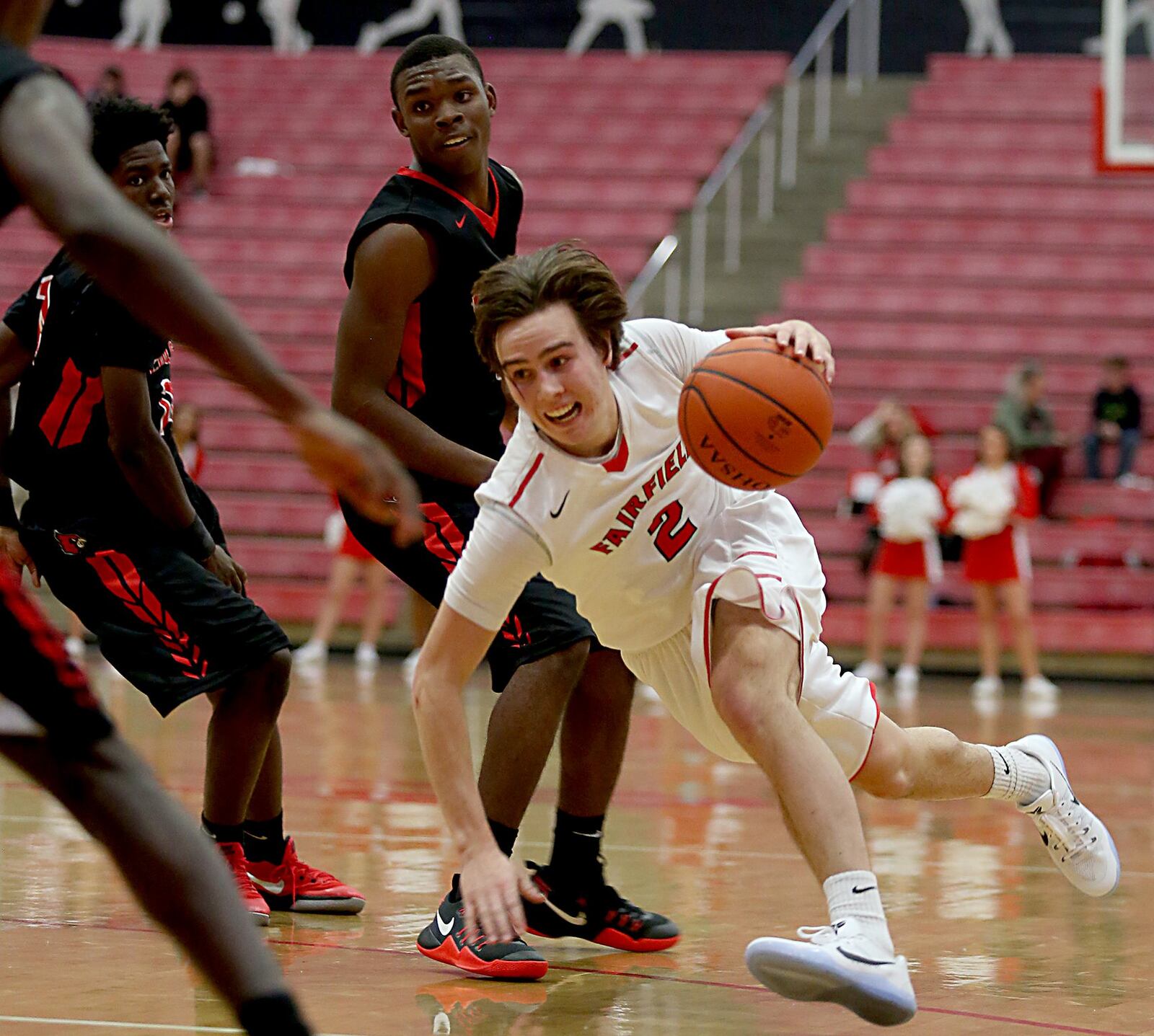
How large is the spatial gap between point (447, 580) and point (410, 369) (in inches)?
23.2

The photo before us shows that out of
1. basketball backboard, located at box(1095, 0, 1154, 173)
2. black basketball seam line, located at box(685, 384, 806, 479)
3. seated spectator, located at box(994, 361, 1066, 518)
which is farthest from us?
seated spectator, located at box(994, 361, 1066, 518)

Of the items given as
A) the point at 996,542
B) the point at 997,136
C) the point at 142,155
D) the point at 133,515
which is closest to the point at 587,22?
the point at 997,136

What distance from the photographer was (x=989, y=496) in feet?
40.0

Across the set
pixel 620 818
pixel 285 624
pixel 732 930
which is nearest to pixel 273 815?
pixel 732 930

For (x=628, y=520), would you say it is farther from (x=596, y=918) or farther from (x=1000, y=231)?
(x=1000, y=231)

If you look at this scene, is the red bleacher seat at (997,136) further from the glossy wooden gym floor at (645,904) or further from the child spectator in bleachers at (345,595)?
the glossy wooden gym floor at (645,904)

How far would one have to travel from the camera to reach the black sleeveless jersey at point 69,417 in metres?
4.22

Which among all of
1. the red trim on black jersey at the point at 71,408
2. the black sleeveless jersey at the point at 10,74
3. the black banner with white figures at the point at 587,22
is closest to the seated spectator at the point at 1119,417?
the black banner with white figures at the point at 587,22

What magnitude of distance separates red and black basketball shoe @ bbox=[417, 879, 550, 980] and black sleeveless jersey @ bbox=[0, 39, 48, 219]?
1.89 m

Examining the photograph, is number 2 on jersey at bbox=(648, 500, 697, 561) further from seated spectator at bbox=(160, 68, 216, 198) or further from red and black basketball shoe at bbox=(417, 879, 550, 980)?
seated spectator at bbox=(160, 68, 216, 198)

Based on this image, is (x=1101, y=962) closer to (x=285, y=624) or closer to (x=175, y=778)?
(x=175, y=778)

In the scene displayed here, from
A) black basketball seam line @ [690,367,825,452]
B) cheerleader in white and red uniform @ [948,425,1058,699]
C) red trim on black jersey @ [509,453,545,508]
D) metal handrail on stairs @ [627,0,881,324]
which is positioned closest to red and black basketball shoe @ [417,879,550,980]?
red trim on black jersey @ [509,453,545,508]

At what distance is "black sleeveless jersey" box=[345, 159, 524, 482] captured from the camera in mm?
4172

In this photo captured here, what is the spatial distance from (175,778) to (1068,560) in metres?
8.45
